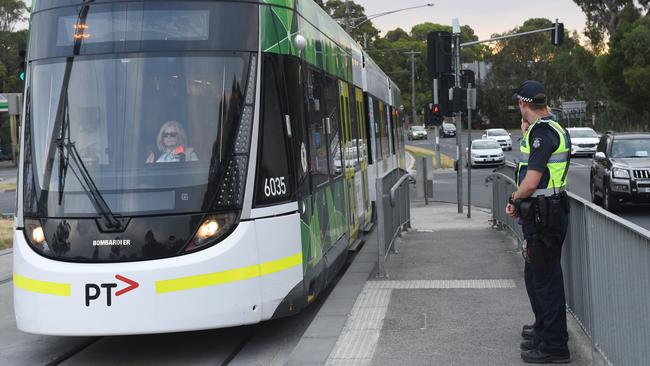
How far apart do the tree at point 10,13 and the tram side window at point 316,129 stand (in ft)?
256

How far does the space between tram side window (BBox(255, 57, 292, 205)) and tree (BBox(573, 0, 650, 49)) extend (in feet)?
211

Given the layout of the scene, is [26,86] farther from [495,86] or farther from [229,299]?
[495,86]

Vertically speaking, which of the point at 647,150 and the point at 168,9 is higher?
the point at 168,9

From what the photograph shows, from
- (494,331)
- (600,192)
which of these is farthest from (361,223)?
(600,192)

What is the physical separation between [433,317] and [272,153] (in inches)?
79.3

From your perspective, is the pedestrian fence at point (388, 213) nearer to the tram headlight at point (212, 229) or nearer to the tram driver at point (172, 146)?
the tram headlight at point (212, 229)

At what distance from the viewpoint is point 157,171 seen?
6727 millimetres

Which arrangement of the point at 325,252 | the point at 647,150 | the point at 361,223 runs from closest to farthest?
the point at 325,252 < the point at 361,223 < the point at 647,150

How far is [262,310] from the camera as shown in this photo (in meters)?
6.86

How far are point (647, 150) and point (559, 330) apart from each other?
13908mm

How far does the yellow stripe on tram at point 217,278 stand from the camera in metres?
6.44

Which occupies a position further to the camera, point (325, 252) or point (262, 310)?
point (325, 252)

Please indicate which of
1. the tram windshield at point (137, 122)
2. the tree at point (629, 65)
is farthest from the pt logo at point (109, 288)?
the tree at point (629, 65)

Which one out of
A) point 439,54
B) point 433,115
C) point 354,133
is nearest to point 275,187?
point 354,133
